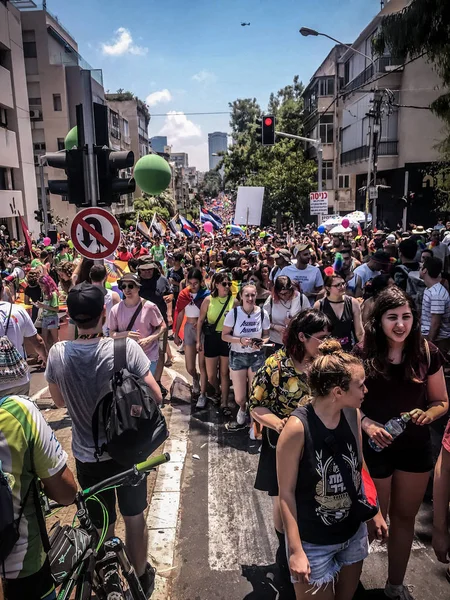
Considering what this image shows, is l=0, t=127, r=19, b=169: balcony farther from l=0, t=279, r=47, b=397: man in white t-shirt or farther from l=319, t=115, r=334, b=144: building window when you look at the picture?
l=0, t=279, r=47, b=397: man in white t-shirt

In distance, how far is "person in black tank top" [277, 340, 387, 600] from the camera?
2375 mm

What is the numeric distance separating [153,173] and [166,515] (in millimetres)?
4554

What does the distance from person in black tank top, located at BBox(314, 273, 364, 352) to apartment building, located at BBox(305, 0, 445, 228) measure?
17.6 metres

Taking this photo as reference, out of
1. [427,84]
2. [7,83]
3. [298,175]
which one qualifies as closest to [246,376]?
[427,84]

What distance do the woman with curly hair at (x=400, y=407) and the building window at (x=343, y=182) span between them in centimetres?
3540

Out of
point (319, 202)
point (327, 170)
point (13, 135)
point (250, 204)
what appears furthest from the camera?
point (327, 170)

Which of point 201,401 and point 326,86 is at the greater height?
point 326,86

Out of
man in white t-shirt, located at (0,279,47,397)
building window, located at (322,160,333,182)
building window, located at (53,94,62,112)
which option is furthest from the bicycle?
building window, located at (53,94,62,112)

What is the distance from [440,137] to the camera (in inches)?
979

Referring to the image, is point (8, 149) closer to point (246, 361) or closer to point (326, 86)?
point (326, 86)

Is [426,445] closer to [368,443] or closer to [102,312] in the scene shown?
[368,443]

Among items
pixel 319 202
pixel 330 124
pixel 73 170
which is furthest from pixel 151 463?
pixel 330 124

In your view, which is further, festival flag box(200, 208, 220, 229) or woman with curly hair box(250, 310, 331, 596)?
festival flag box(200, 208, 220, 229)

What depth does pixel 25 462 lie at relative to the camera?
6.65 feet
